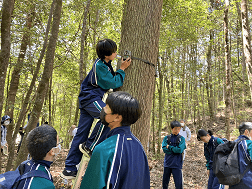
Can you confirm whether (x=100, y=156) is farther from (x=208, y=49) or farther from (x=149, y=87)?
(x=208, y=49)

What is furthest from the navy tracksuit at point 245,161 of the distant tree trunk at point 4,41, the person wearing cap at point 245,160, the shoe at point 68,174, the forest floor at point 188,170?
the distant tree trunk at point 4,41

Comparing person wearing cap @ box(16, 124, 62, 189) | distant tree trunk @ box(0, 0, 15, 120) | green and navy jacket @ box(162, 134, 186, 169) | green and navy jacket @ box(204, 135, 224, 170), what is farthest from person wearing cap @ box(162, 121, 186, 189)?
distant tree trunk @ box(0, 0, 15, 120)

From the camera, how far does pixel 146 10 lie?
9.44 ft

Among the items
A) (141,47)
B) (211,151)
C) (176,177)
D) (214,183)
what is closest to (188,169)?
(176,177)

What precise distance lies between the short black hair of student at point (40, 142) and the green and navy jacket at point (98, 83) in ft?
1.90

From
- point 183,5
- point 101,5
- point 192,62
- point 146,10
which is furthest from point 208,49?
point 146,10

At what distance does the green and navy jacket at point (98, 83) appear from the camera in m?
2.27

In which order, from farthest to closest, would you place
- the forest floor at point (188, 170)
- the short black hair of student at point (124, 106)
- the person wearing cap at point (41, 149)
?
the forest floor at point (188, 170), the person wearing cap at point (41, 149), the short black hair of student at point (124, 106)

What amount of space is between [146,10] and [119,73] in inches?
45.3

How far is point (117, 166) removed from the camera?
48.8 inches

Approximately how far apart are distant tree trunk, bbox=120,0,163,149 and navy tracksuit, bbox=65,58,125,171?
0.39m

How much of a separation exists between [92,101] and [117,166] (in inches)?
43.9

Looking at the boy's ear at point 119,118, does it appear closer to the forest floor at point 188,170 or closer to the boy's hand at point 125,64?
the boy's hand at point 125,64

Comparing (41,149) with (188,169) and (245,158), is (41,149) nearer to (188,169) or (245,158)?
(245,158)
